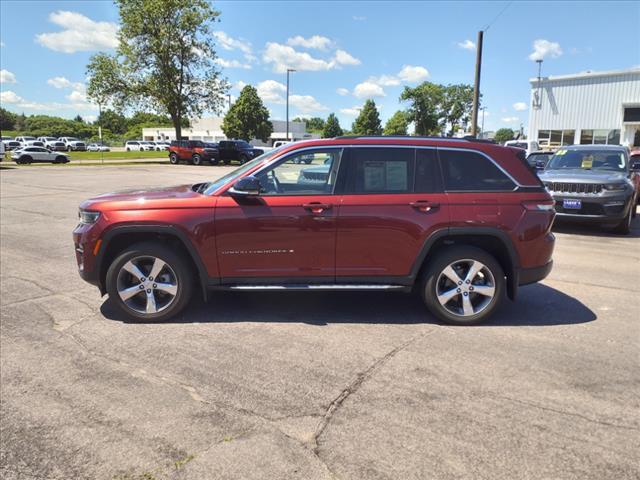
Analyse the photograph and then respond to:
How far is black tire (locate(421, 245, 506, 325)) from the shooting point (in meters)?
4.52

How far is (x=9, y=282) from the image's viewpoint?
6.00 m

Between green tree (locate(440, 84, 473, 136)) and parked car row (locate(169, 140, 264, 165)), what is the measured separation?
6834 cm

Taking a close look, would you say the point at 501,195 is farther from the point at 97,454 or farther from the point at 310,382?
the point at 97,454

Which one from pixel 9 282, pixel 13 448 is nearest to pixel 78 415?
pixel 13 448

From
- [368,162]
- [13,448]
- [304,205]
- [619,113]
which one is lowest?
[13,448]

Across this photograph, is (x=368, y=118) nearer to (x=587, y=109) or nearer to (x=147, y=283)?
(x=587, y=109)

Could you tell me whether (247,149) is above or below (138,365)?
above

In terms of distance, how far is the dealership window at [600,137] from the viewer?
34719 mm

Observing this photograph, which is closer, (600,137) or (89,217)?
(89,217)

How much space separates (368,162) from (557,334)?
2368mm

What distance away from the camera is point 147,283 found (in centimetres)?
461

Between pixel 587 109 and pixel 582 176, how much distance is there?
1215 inches

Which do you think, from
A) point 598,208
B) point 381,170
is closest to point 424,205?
point 381,170

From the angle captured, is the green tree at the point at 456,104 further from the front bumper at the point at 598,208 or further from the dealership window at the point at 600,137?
the front bumper at the point at 598,208
